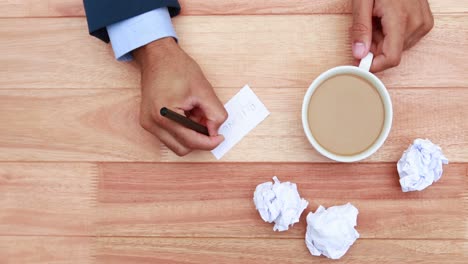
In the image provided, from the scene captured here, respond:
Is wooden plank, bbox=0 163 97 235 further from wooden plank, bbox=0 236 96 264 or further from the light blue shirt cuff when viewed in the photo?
the light blue shirt cuff

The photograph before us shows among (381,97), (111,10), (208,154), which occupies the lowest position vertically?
(208,154)

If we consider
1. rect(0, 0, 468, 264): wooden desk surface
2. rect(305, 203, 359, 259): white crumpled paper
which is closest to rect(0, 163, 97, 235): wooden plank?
rect(0, 0, 468, 264): wooden desk surface

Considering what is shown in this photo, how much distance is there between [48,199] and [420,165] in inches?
26.5

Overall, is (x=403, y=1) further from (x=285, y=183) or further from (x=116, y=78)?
(x=116, y=78)

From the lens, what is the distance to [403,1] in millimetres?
761

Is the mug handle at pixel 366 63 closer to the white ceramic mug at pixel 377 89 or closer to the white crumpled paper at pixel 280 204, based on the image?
the white ceramic mug at pixel 377 89

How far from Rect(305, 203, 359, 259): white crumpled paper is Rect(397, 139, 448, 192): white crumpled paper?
104 millimetres

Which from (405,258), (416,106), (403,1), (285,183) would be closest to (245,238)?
(285,183)

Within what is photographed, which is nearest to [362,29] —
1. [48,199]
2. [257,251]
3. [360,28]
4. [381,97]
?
[360,28]

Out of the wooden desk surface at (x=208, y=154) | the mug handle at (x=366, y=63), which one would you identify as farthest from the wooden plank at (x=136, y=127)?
the mug handle at (x=366, y=63)

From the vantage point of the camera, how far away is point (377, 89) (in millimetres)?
738

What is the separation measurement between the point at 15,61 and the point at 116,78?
0.20 meters

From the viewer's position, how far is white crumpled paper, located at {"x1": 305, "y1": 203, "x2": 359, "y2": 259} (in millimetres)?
767

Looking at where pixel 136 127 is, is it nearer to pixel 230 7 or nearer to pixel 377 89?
pixel 230 7
